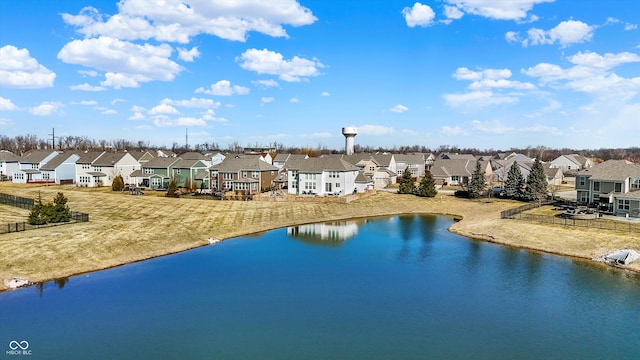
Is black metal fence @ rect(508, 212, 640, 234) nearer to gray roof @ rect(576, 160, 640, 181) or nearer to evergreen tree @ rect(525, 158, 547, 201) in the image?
gray roof @ rect(576, 160, 640, 181)

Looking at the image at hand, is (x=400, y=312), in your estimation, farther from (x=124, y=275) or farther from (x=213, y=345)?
(x=124, y=275)

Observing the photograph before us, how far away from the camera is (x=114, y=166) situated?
245 ft

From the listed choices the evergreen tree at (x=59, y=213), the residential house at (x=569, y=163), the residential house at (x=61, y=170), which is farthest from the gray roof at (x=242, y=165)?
the residential house at (x=569, y=163)

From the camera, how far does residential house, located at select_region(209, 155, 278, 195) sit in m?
66.1

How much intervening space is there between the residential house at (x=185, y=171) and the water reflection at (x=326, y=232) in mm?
30898

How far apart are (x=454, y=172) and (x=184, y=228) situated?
56986 mm

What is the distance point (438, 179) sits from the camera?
271 ft

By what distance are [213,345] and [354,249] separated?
20416mm

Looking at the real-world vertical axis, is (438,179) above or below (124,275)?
above

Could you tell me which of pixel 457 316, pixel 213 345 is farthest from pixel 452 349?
pixel 213 345

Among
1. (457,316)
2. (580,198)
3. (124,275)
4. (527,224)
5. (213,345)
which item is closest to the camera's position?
(213,345)

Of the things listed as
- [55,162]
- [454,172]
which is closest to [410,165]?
[454,172]

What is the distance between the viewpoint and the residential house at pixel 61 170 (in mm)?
77012

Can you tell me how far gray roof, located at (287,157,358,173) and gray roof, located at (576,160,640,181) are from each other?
31.3 m
